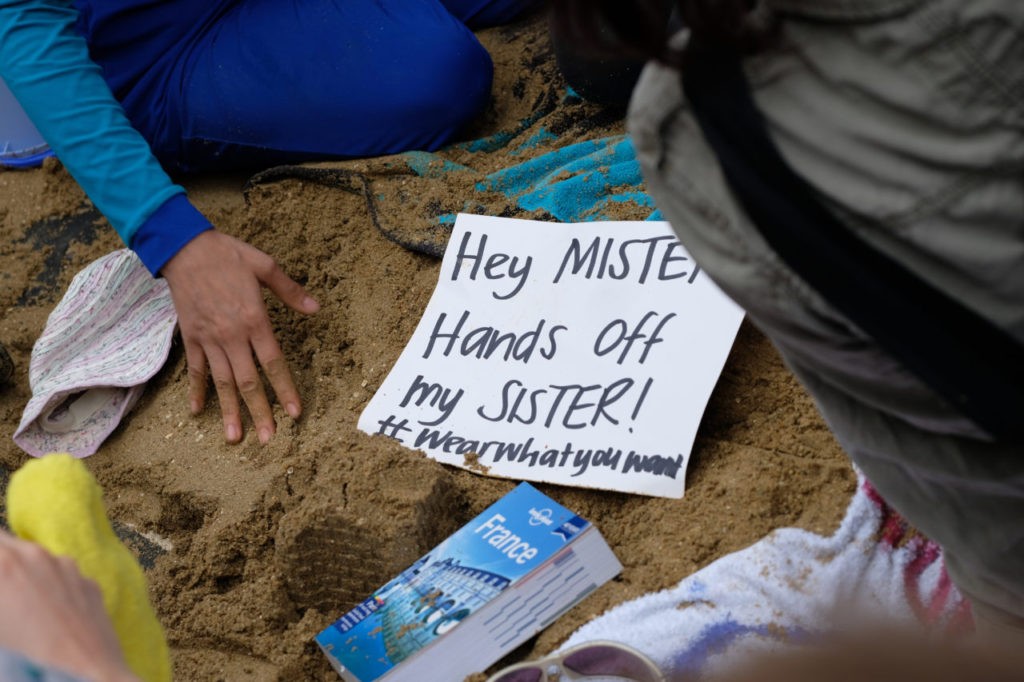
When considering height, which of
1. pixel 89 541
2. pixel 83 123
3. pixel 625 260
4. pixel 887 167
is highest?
pixel 887 167

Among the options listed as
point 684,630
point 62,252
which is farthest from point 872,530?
point 62,252

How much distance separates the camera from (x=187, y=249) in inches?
68.5

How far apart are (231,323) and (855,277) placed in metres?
1.24

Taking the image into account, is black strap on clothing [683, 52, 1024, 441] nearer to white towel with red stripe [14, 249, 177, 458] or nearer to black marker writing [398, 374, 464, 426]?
black marker writing [398, 374, 464, 426]

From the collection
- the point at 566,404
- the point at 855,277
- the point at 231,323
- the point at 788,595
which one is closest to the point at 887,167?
the point at 855,277

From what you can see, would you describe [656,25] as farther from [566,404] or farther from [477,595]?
[566,404]

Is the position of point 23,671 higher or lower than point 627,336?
higher

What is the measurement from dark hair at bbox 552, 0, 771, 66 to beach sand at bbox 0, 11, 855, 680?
0.75 meters

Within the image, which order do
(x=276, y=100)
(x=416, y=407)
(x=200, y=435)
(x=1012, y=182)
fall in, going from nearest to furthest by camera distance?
(x=1012, y=182)
(x=416, y=407)
(x=200, y=435)
(x=276, y=100)

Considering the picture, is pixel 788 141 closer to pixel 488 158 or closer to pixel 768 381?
pixel 768 381

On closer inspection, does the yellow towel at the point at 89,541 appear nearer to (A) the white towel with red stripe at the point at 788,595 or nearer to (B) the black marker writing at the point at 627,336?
(A) the white towel with red stripe at the point at 788,595

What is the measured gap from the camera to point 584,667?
108cm

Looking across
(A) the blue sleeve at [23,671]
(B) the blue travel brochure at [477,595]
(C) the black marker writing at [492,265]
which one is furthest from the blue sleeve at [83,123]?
(A) the blue sleeve at [23,671]

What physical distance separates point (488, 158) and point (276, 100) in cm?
44
